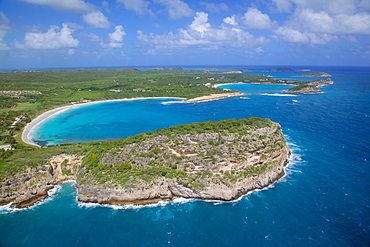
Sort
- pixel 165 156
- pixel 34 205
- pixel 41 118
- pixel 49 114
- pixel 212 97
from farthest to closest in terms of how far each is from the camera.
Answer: pixel 212 97
pixel 49 114
pixel 41 118
pixel 165 156
pixel 34 205

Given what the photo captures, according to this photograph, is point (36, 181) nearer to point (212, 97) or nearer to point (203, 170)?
point (203, 170)

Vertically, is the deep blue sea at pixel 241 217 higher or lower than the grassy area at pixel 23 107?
lower

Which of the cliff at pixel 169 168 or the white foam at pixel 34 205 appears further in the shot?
the cliff at pixel 169 168

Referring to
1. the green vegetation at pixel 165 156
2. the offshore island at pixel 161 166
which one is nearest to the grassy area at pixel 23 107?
the green vegetation at pixel 165 156

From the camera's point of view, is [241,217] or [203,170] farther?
[203,170]

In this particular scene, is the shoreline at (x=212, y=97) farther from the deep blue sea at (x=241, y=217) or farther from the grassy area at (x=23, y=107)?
the deep blue sea at (x=241, y=217)

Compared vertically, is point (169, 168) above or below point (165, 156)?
below

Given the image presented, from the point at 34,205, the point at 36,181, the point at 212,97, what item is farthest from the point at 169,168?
the point at 212,97
